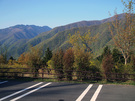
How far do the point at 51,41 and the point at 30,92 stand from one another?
556ft

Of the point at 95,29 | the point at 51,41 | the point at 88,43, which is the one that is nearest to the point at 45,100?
the point at 88,43

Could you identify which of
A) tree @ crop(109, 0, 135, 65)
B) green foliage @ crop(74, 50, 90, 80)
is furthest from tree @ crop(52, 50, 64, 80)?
tree @ crop(109, 0, 135, 65)

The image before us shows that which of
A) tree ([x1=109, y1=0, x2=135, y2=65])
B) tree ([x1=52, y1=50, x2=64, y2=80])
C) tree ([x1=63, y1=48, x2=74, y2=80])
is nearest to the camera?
tree ([x1=63, y1=48, x2=74, y2=80])

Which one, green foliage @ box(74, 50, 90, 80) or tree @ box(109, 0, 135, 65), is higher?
tree @ box(109, 0, 135, 65)

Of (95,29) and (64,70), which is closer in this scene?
(64,70)

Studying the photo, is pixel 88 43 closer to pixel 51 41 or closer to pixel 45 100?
pixel 45 100

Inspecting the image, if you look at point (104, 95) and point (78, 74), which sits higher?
point (78, 74)

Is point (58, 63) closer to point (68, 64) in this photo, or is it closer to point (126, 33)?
point (68, 64)

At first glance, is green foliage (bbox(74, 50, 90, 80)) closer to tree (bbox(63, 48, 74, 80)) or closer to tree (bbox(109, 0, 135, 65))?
tree (bbox(63, 48, 74, 80))

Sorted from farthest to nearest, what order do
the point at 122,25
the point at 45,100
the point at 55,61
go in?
the point at 122,25, the point at 55,61, the point at 45,100

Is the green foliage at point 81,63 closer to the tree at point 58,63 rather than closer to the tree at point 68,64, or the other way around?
the tree at point 68,64

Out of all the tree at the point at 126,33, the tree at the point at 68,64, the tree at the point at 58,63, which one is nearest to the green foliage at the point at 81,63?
the tree at the point at 68,64

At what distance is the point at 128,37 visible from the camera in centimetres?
1730

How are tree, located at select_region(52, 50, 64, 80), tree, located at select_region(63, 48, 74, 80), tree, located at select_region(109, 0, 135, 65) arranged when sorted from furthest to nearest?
tree, located at select_region(109, 0, 135, 65) < tree, located at select_region(52, 50, 64, 80) < tree, located at select_region(63, 48, 74, 80)
